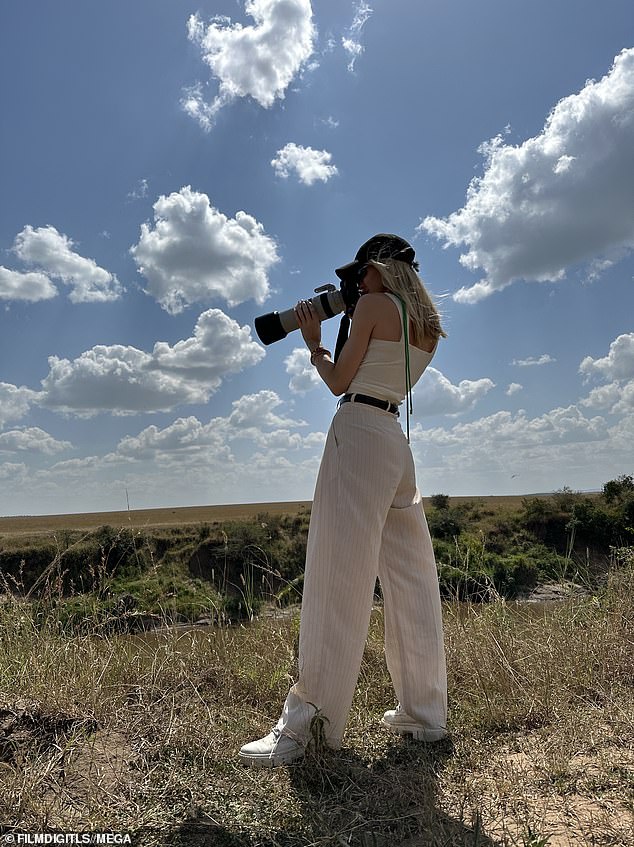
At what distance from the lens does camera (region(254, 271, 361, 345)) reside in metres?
2.81

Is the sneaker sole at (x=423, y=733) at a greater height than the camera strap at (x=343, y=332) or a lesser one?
lesser

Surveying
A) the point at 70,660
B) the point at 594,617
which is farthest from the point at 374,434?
the point at 594,617

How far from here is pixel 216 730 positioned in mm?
2674

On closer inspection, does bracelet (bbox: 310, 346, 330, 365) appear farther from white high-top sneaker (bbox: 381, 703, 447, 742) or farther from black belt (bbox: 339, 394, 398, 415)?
white high-top sneaker (bbox: 381, 703, 447, 742)

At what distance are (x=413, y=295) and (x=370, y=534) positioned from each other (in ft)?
3.70

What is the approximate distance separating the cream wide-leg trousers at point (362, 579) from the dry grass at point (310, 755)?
0.24m

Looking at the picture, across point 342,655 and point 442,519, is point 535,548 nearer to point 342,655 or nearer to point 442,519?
point 442,519

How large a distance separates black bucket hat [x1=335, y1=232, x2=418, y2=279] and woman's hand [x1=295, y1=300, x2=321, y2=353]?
0.73 feet

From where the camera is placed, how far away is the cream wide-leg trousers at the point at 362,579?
98.0 inches

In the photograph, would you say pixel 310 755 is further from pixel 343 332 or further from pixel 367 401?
pixel 343 332

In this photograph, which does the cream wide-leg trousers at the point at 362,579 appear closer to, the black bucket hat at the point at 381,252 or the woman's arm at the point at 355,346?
the woman's arm at the point at 355,346

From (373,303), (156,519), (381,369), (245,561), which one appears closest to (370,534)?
(381,369)

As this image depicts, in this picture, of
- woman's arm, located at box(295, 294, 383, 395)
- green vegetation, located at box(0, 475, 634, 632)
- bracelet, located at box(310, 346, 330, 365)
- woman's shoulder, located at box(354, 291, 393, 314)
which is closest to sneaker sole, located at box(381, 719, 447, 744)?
green vegetation, located at box(0, 475, 634, 632)

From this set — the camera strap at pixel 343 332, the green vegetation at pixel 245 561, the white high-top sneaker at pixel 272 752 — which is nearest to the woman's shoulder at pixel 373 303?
the camera strap at pixel 343 332
